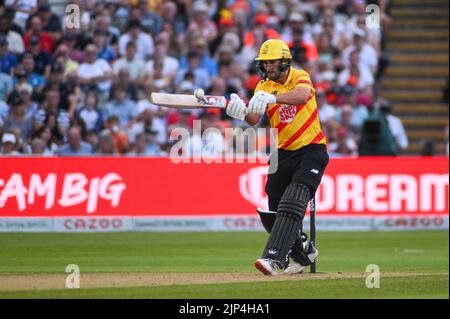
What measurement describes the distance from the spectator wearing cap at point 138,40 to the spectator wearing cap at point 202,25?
1.11 meters

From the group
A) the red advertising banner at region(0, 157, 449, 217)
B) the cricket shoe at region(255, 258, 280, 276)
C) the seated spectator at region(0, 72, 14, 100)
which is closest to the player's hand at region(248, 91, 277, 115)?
the cricket shoe at region(255, 258, 280, 276)

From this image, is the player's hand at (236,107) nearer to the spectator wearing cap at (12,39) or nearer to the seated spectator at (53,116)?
the seated spectator at (53,116)

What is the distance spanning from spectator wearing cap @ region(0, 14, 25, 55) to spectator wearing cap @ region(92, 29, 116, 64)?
145cm

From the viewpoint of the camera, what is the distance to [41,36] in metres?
20.7

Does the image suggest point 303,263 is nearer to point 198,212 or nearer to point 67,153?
point 198,212

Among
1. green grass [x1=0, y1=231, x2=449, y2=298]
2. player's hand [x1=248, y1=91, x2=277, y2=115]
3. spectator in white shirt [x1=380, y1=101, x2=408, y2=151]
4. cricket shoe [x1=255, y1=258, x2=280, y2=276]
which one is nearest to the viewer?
green grass [x1=0, y1=231, x2=449, y2=298]

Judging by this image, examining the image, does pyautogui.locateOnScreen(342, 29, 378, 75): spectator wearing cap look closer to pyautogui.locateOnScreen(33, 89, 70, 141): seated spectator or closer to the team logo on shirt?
pyautogui.locateOnScreen(33, 89, 70, 141): seated spectator

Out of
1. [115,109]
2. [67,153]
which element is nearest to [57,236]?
[67,153]

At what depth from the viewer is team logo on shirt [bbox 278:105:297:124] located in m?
10.9

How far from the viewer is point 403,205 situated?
19.1 meters

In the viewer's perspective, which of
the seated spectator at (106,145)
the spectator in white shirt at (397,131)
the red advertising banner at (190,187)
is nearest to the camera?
the red advertising banner at (190,187)

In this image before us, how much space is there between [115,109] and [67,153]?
69.6 inches

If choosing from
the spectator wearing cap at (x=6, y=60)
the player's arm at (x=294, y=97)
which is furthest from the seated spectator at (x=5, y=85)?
the player's arm at (x=294, y=97)

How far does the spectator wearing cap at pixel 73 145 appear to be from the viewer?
19062mm
